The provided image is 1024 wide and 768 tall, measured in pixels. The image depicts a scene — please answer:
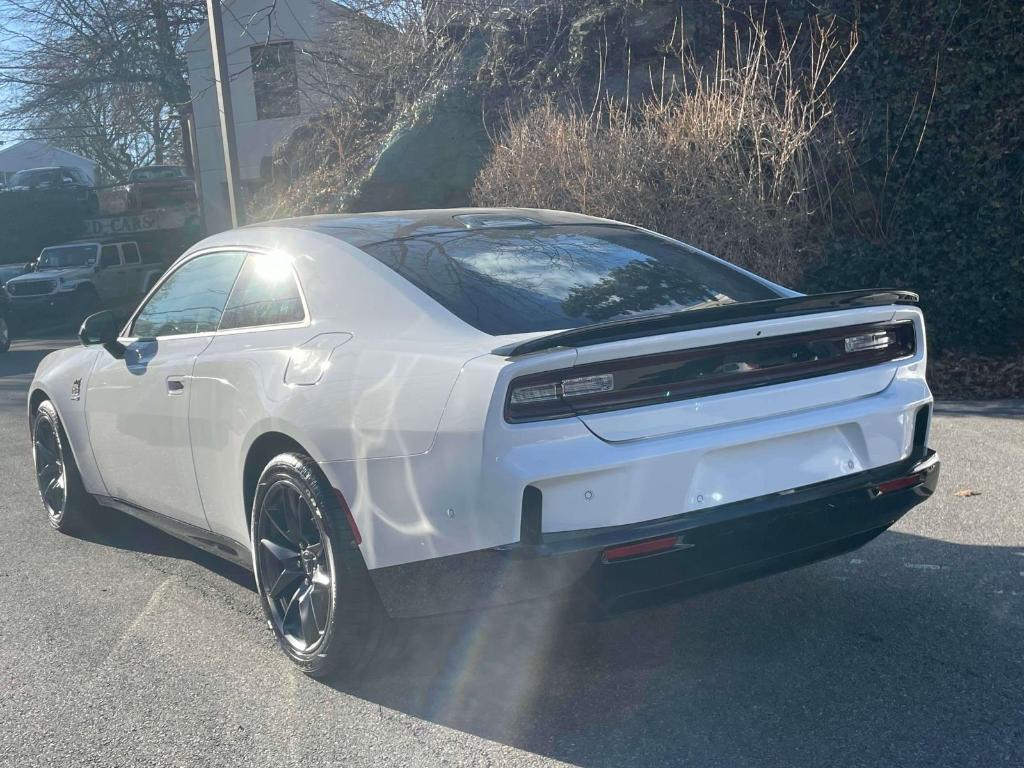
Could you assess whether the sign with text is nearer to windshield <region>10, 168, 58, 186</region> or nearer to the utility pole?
windshield <region>10, 168, 58, 186</region>

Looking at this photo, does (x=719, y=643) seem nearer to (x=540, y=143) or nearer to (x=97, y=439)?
(x=97, y=439)

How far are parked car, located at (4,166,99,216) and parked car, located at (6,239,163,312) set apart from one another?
10519mm

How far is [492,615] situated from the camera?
323 cm

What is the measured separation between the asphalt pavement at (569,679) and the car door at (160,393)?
480mm

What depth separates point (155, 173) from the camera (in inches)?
1225

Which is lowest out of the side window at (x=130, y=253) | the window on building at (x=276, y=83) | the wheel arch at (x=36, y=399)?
the side window at (x=130, y=253)

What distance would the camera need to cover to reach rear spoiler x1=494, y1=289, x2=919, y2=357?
317cm

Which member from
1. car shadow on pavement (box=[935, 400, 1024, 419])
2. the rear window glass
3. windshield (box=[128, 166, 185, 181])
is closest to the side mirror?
the rear window glass

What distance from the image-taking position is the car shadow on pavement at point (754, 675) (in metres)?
3.17

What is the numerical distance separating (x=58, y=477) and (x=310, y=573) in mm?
2772

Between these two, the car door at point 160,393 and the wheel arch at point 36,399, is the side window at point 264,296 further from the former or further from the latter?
the wheel arch at point 36,399

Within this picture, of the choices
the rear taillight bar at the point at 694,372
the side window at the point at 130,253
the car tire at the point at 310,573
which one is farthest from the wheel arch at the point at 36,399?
the side window at the point at 130,253

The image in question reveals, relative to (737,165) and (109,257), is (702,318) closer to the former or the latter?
(737,165)

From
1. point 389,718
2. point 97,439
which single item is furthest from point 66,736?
point 97,439
